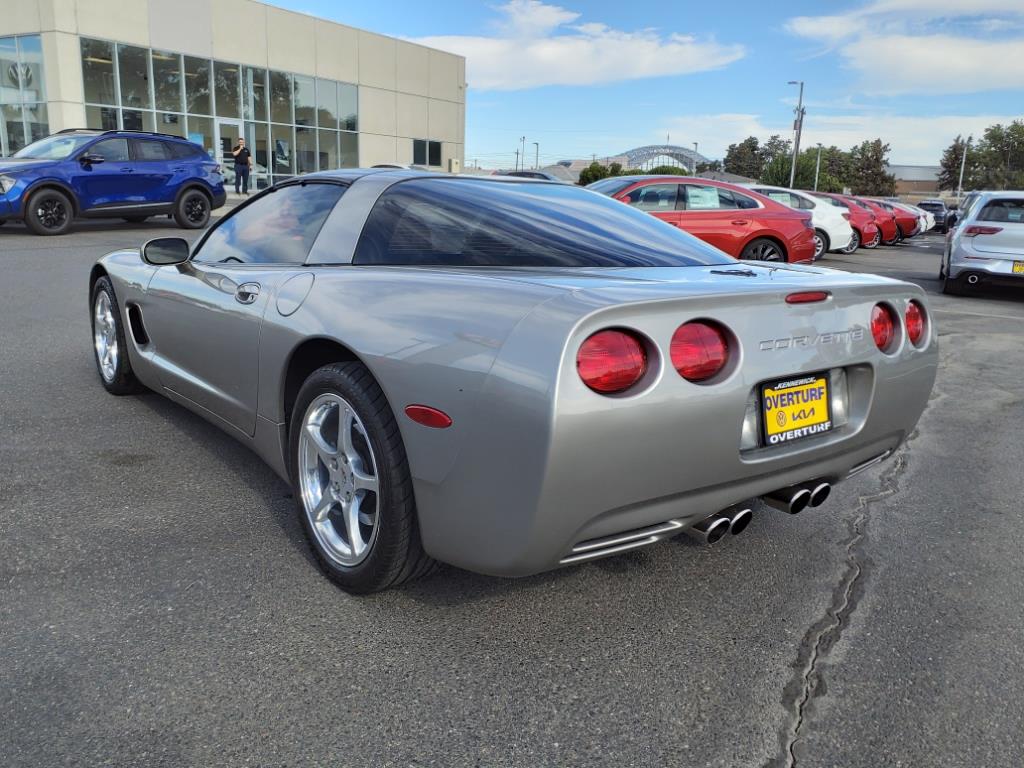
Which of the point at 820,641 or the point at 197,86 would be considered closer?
the point at 820,641

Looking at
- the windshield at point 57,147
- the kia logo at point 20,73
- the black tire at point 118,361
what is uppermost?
the kia logo at point 20,73

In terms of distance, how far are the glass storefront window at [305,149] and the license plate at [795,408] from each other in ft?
92.6

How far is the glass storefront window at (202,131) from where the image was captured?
82.8 feet

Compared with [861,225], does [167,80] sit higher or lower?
higher

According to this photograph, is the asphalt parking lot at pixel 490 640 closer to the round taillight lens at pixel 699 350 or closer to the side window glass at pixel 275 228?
the round taillight lens at pixel 699 350

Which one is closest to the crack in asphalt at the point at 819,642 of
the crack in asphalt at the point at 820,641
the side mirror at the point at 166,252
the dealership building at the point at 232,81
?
the crack in asphalt at the point at 820,641

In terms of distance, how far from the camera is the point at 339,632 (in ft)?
8.03

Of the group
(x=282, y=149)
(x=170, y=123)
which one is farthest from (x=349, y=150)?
(x=170, y=123)

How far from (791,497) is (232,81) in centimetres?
2744

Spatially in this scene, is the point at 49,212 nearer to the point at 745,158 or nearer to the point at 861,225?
the point at 861,225

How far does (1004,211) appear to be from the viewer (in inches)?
431

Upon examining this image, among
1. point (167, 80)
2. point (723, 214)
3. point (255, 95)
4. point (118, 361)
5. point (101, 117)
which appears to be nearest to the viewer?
point (118, 361)

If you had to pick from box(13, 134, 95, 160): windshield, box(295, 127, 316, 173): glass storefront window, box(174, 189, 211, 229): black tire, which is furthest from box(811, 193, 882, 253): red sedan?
box(295, 127, 316, 173): glass storefront window

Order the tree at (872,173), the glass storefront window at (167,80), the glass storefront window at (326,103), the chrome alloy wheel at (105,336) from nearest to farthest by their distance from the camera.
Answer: the chrome alloy wheel at (105,336)
the glass storefront window at (167,80)
the glass storefront window at (326,103)
the tree at (872,173)
